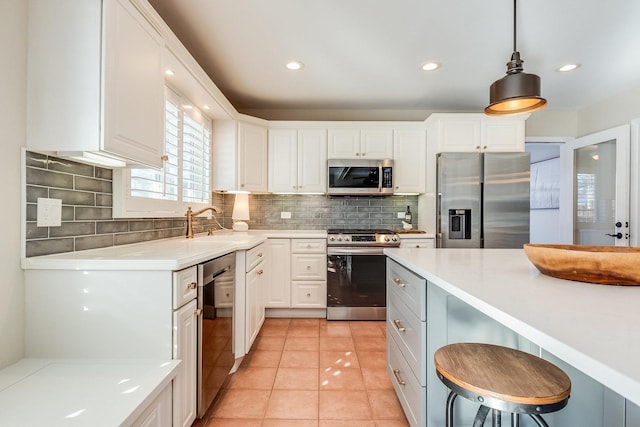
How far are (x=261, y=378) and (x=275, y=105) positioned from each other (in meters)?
2.98

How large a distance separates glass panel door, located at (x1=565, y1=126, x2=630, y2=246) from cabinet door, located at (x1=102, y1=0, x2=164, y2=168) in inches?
174

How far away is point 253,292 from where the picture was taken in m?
2.40

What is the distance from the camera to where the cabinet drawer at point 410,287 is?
133 cm

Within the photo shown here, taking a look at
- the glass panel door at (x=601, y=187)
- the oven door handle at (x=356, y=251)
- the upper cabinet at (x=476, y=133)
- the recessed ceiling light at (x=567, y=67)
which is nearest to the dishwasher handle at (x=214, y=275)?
the oven door handle at (x=356, y=251)

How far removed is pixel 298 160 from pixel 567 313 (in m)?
3.10

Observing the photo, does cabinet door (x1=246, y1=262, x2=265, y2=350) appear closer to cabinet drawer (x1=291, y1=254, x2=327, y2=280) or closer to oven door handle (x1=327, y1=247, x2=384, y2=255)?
cabinet drawer (x1=291, y1=254, x2=327, y2=280)

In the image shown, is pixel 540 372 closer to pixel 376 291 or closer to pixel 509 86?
pixel 509 86

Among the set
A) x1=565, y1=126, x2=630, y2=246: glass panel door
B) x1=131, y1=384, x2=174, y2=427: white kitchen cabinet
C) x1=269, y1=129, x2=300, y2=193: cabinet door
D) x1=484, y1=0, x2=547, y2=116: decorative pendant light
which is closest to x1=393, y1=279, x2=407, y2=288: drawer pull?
x1=484, y1=0, x2=547, y2=116: decorative pendant light

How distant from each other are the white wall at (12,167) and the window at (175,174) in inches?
21.4

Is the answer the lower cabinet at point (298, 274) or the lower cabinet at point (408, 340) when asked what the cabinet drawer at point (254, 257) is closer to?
the lower cabinet at point (298, 274)

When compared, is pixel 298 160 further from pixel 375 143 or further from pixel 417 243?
pixel 417 243

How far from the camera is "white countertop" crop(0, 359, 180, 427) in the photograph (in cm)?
83

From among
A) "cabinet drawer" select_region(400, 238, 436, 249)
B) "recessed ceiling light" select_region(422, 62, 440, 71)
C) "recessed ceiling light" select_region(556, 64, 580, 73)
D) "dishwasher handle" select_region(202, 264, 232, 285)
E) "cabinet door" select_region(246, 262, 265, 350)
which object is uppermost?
"recessed ceiling light" select_region(556, 64, 580, 73)

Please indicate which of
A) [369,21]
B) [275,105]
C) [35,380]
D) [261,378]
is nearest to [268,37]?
[369,21]
